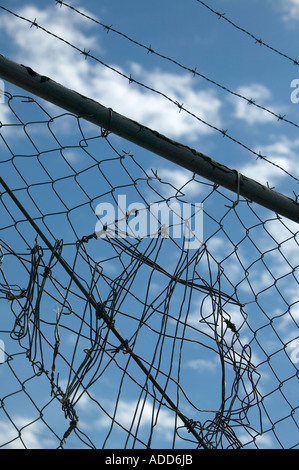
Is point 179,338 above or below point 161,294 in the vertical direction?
below

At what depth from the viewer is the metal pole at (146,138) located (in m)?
2.20

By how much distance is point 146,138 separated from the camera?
236 cm

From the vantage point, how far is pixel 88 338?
218cm

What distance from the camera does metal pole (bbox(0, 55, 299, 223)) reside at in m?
2.20
